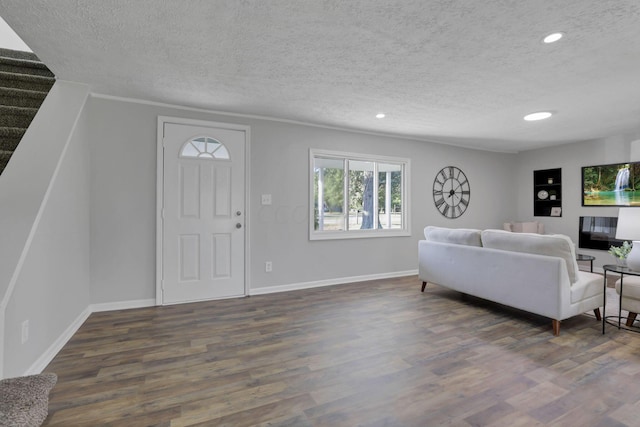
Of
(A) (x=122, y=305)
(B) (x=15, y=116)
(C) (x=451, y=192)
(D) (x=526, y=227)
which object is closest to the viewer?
(B) (x=15, y=116)

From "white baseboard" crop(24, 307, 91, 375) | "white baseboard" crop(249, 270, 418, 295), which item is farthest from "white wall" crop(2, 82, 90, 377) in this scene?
"white baseboard" crop(249, 270, 418, 295)

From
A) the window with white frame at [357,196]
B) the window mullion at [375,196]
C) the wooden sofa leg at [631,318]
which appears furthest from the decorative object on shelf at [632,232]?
the window mullion at [375,196]

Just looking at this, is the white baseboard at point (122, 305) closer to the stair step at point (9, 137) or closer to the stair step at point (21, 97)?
the stair step at point (9, 137)

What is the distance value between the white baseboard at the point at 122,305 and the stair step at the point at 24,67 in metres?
2.38

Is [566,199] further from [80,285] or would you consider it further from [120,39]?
[80,285]

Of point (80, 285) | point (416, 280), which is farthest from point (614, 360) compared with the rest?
point (80, 285)

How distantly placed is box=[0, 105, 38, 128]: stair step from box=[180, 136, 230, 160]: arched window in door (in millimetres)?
1326

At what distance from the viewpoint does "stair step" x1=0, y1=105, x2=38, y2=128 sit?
99.9 inches

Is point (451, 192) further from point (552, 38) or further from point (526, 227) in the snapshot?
point (552, 38)

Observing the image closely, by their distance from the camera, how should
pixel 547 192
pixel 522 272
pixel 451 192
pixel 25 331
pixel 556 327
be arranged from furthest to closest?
1. pixel 547 192
2. pixel 451 192
3. pixel 522 272
4. pixel 556 327
5. pixel 25 331

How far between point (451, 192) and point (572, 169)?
2.32 m

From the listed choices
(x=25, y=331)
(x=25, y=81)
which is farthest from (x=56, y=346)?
(x=25, y=81)

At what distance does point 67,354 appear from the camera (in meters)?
2.33

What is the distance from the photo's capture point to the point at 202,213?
370 cm
